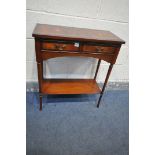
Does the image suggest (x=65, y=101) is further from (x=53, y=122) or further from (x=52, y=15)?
(x=52, y=15)

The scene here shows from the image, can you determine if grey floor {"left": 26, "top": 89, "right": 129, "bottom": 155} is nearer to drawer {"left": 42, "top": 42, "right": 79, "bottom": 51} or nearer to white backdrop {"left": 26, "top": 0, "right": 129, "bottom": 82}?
white backdrop {"left": 26, "top": 0, "right": 129, "bottom": 82}

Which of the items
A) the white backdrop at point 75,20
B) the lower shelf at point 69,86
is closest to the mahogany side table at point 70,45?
the lower shelf at point 69,86

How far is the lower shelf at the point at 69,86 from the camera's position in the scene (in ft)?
5.30

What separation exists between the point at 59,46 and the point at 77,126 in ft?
2.49

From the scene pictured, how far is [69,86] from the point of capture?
1.72 metres

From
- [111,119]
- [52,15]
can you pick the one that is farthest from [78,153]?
[52,15]

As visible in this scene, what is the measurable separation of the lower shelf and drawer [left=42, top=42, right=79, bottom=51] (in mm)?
488

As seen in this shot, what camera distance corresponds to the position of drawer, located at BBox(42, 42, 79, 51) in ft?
4.06

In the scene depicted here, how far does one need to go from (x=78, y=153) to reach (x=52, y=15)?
1260 millimetres

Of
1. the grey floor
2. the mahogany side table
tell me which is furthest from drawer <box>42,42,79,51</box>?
the grey floor

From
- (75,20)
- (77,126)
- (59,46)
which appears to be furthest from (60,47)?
(77,126)

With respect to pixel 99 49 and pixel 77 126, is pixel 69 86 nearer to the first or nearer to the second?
pixel 77 126
